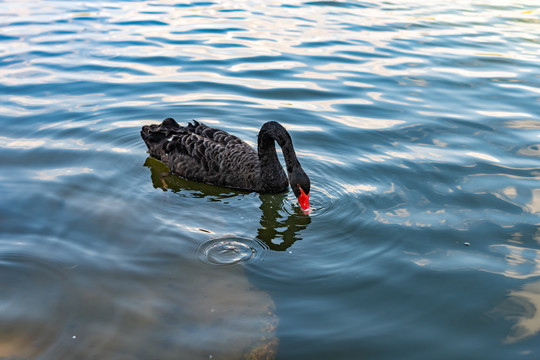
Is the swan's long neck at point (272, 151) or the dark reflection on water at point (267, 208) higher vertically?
the swan's long neck at point (272, 151)

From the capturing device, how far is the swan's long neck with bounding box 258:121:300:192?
5.96m

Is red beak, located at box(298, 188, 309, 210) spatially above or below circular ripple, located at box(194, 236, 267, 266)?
above

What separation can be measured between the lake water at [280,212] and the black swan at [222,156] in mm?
201

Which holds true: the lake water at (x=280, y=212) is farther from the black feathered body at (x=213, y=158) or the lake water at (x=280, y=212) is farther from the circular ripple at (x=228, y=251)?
the black feathered body at (x=213, y=158)

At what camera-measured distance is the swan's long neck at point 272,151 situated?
5.96m

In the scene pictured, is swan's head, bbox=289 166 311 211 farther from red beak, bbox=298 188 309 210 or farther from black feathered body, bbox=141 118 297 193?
black feathered body, bbox=141 118 297 193

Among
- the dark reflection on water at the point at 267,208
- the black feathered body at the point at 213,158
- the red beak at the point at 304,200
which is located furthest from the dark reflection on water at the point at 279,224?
the black feathered body at the point at 213,158

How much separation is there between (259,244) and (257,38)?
8757 millimetres

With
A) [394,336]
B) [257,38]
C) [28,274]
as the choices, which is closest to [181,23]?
[257,38]

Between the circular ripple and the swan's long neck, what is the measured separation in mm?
1199

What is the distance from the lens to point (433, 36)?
1309cm

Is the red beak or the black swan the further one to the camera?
the black swan

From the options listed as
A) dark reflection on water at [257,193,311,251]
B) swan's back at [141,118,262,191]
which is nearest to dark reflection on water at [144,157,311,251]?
dark reflection on water at [257,193,311,251]

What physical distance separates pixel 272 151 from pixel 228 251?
1742 mm
